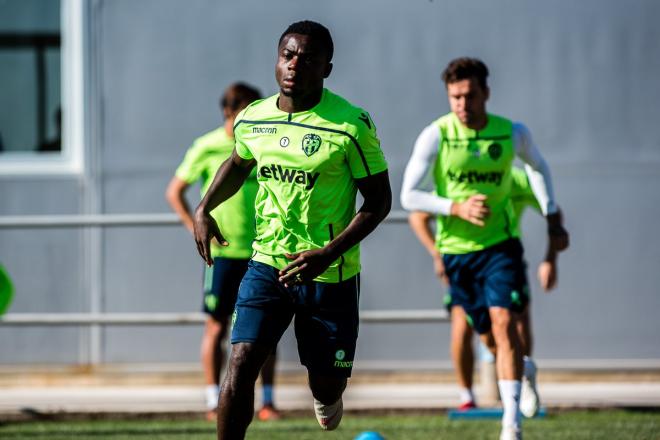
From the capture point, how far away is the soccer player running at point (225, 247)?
27.3 ft

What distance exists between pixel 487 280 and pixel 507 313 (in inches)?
→ 10.9

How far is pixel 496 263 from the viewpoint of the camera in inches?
287

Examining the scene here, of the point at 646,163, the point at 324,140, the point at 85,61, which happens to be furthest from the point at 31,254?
the point at 324,140

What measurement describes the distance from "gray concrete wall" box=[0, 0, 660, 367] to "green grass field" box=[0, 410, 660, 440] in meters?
1.84

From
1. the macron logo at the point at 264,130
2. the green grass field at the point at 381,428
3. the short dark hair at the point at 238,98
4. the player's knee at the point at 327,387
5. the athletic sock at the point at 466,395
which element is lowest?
the green grass field at the point at 381,428

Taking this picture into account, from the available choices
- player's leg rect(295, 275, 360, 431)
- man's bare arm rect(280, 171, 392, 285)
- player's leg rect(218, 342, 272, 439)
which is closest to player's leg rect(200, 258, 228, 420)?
player's leg rect(295, 275, 360, 431)

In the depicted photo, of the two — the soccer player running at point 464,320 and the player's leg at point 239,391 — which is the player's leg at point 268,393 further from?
the player's leg at point 239,391

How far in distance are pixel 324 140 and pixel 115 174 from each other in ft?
18.1

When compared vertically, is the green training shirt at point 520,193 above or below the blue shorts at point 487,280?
above

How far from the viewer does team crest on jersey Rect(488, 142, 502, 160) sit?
7.41m

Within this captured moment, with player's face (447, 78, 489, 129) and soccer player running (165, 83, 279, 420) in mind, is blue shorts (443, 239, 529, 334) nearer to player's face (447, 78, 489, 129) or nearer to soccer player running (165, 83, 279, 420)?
player's face (447, 78, 489, 129)

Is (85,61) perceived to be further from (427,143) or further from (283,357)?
(427,143)

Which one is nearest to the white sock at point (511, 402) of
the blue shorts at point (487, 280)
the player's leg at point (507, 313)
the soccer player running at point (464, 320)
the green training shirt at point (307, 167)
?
the player's leg at point (507, 313)

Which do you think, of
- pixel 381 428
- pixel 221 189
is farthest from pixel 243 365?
pixel 381 428
